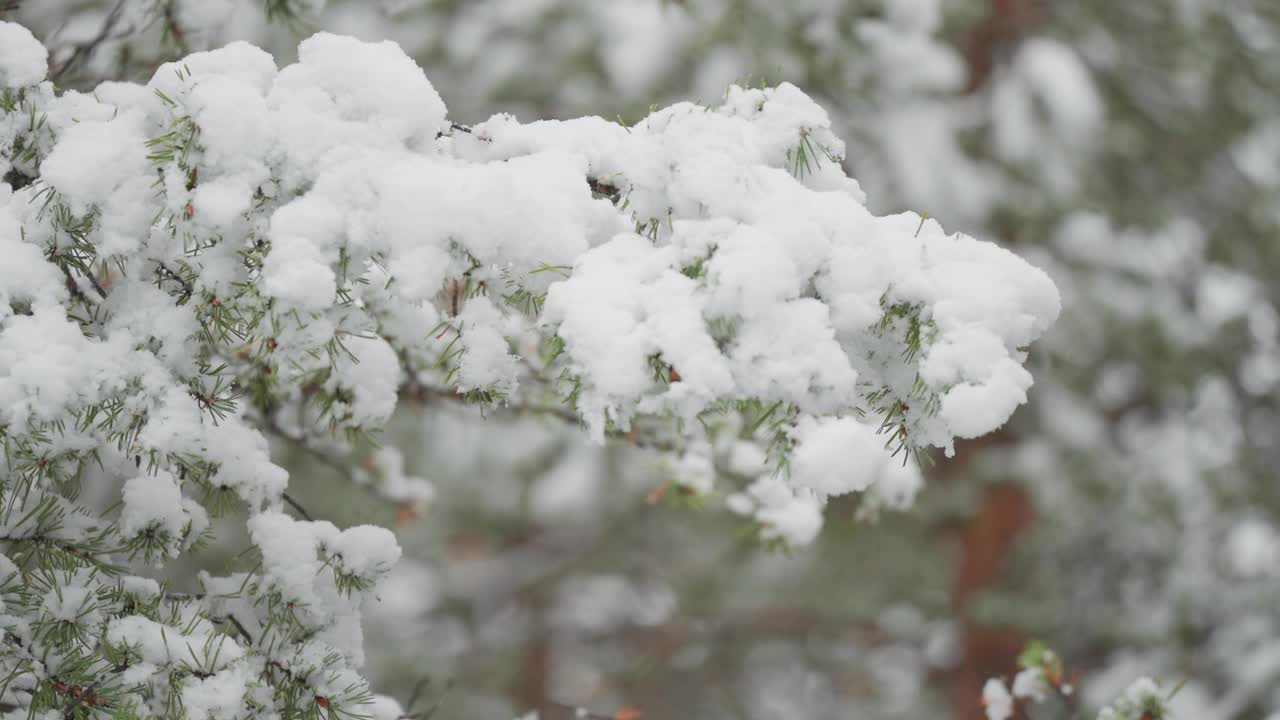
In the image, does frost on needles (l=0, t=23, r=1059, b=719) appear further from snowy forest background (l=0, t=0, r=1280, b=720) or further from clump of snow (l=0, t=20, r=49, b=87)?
snowy forest background (l=0, t=0, r=1280, b=720)

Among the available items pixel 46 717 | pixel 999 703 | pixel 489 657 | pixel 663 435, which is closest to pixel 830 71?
pixel 663 435

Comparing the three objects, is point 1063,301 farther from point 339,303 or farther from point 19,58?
point 19,58

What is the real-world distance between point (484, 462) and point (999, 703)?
7.03 meters

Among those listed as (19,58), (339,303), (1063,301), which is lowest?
(339,303)

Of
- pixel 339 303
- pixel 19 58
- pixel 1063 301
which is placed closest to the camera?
pixel 339 303

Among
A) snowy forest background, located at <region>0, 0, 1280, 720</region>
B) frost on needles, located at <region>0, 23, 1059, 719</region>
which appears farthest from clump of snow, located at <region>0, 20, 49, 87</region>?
snowy forest background, located at <region>0, 0, 1280, 720</region>

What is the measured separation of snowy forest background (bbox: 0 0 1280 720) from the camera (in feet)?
17.4

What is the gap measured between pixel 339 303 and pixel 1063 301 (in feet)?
17.1

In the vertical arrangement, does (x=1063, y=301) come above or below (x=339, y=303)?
above

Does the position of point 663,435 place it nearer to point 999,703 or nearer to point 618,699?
point 999,703

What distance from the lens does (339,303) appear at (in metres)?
1.56

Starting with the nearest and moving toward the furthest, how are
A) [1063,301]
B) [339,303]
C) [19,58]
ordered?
[339,303]
[19,58]
[1063,301]

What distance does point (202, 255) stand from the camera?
1.61 metres

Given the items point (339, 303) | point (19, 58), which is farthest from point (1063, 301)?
point (19, 58)
